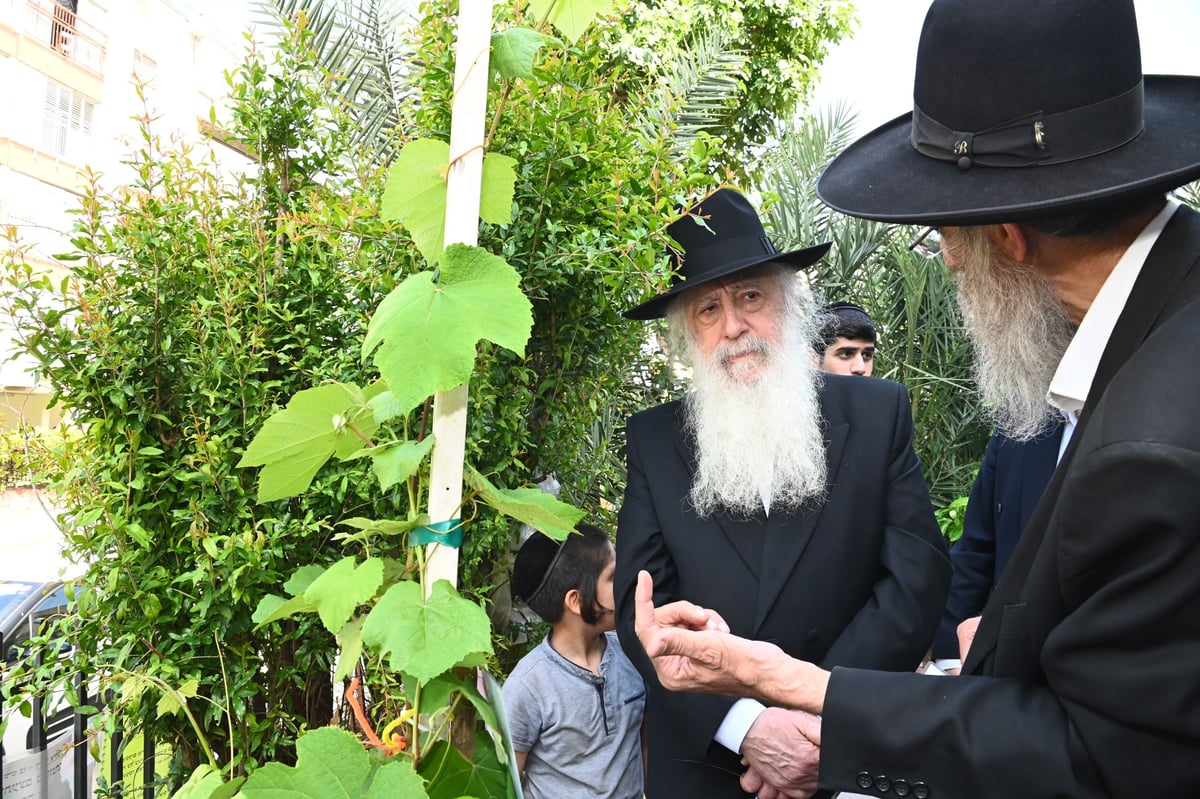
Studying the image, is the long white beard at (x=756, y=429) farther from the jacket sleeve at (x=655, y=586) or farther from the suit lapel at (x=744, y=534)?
the jacket sleeve at (x=655, y=586)

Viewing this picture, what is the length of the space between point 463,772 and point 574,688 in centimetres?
164

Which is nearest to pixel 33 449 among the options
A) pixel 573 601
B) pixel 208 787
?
pixel 208 787

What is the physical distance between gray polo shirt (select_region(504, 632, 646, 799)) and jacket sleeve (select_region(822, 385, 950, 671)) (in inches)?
A: 34.1

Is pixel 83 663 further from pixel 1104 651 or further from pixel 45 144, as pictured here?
pixel 45 144

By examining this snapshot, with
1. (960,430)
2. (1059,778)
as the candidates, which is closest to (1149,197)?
(1059,778)

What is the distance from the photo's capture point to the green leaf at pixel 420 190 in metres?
1.21

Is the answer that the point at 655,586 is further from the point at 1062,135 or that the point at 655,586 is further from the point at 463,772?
the point at 1062,135

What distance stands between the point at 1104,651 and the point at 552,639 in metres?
2.05

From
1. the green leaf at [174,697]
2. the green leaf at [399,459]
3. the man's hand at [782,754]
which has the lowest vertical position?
the man's hand at [782,754]

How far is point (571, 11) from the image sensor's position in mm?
1314

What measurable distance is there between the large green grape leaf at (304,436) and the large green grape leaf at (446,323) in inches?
7.3

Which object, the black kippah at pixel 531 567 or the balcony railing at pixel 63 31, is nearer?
the black kippah at pixel 531 567

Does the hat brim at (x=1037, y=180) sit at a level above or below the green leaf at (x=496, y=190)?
above

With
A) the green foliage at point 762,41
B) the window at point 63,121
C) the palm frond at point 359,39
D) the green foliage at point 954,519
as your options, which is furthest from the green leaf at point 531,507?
the window at point 63,121
